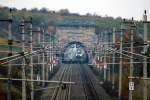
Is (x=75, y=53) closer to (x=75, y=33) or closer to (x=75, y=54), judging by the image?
(x=75, y=54)

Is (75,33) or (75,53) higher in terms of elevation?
(75,33)

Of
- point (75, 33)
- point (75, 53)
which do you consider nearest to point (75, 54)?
point (75, 53)

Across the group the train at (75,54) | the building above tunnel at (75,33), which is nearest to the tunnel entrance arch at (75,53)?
the train at (75,54)

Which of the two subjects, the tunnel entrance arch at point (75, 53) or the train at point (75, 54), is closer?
the tunnel entrance arch at point (75, 53)

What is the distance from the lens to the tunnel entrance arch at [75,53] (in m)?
83.1

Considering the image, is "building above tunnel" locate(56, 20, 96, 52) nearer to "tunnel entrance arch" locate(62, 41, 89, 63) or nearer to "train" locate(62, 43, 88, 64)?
"tunnel entrance arch" locate(62, 41, 89, 63)

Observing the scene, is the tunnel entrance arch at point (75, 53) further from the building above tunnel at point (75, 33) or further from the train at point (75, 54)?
the building above tunnel at point (75, 33)

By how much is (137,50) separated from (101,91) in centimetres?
641

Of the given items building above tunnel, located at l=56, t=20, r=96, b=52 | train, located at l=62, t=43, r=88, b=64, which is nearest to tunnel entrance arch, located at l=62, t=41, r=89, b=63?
train, located at l=62, t=43, r=88, b=64

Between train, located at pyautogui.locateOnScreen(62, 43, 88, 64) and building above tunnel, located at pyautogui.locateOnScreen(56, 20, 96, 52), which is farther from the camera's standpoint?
train, located at pyautogui.locateOnScreen(62, 43, 88, 64)

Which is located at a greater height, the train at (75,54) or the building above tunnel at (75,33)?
the building above tunnel at (75,33)

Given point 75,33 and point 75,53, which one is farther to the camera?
point 75,53

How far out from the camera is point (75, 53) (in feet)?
276

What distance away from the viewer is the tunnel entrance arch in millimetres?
83062
